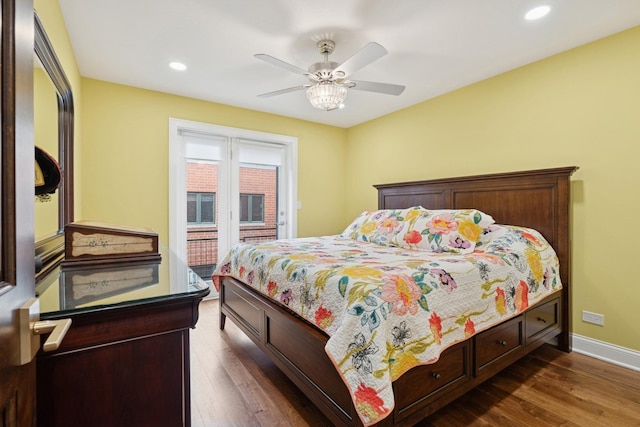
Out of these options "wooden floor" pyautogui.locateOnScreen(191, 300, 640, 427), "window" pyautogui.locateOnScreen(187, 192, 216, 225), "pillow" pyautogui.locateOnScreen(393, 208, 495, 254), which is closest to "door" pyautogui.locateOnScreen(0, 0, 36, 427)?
"wooden floor" pyautogui.locateOnScreen(191, 300, 640, 427)

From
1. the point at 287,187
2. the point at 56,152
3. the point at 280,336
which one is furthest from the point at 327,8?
the point at 287,187

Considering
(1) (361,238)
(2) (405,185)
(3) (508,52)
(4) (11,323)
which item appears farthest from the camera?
(2) (405,185)

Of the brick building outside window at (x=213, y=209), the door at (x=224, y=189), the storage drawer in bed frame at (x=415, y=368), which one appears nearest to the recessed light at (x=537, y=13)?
the storage drawer in bed frame at (x=415, y=368)

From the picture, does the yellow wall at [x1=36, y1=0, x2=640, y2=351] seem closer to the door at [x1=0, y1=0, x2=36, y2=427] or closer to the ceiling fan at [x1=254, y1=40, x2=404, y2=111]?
the ceiling fan at [x1=254, y1=40, x2=404, y2=111]

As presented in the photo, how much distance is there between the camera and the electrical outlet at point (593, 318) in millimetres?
2422

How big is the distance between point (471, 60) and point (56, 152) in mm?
3343

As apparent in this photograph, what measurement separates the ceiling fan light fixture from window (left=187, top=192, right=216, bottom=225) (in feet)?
6.90

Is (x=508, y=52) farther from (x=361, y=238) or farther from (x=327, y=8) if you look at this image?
(x=361, y=238)

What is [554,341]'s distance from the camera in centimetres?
262

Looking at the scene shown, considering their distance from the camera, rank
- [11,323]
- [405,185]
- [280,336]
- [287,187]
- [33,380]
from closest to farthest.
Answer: [11,323], [33,380], [280,336], [405,185], [287,187]

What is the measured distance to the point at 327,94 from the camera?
2.40m

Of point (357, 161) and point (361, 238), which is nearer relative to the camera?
point (361, 238)

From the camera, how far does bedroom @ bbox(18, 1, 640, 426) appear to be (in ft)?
7.61

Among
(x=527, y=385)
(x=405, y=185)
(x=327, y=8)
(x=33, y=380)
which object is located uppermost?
(x=327, y=8)
